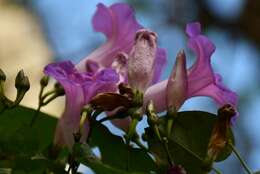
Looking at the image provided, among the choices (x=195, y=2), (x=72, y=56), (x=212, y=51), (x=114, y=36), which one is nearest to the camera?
(x=212, y=51)

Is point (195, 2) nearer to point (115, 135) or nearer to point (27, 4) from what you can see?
point (27, 4)

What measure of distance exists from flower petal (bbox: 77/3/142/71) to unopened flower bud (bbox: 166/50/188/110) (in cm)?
10

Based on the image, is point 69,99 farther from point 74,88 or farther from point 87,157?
point 87,157

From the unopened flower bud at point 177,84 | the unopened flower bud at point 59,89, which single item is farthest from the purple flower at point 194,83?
the unopened flower bud at point 59,89

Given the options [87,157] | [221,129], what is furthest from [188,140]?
[87,157]

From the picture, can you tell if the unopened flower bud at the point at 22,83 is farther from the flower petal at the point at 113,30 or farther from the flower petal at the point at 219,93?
the flower petal at the point at 219,93

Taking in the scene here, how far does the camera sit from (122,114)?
3.05ft

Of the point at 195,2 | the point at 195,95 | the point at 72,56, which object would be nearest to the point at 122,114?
the point at 195,95

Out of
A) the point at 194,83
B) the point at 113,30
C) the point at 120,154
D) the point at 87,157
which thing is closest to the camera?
the point at 87,157

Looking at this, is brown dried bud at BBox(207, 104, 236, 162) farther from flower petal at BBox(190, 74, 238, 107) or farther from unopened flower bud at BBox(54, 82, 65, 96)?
unopened flower bud at BBox(54, 82, 65, 96)

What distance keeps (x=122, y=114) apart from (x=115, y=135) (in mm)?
33

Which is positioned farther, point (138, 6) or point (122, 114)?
point (138, 6)

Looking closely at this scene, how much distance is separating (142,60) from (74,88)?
92 mm

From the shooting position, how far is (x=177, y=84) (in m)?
1.00
